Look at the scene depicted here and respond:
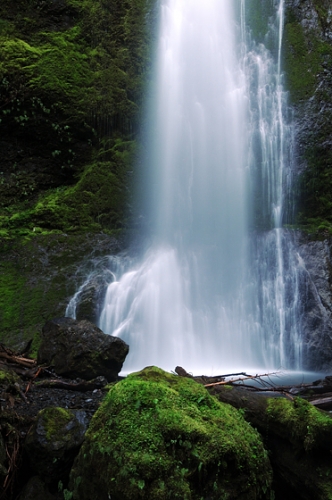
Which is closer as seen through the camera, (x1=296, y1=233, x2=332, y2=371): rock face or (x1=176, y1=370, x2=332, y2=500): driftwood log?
(x1=176, y1=370, x2=332, y2=500): driftwood log

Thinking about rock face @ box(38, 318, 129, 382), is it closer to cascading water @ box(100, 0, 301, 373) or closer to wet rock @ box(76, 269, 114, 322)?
cascading water @ box(100, 0, 301, 373)

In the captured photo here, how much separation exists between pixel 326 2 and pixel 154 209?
9739 mm

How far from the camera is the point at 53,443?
3.00m

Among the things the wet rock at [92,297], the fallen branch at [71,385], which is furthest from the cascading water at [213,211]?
the fallen branch at [71,385]

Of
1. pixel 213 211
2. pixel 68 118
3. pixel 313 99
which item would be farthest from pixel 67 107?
pixel 313 99

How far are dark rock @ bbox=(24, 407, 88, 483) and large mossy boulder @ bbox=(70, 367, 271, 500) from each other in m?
0.32

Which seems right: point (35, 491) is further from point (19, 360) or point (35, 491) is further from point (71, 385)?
point (19, 360)

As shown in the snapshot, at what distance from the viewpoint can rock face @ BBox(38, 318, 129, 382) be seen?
18.2ft

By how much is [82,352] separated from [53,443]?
262cm

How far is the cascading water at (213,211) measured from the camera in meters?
9.61

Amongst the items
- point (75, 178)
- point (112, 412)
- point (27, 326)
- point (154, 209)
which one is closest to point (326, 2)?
point (154, 209)

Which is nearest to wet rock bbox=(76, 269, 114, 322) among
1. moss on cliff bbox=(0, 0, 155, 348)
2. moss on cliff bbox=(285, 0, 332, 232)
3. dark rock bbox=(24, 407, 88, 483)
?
moss on cliff bbox=(0, 0, 155, 348)

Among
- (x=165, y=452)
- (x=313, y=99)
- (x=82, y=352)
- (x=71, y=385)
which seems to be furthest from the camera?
(x=313, y=99)

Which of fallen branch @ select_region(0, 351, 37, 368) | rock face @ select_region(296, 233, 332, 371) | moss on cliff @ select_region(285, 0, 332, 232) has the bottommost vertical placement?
fallen branch @ select_region(0, 351, 37, 368)
